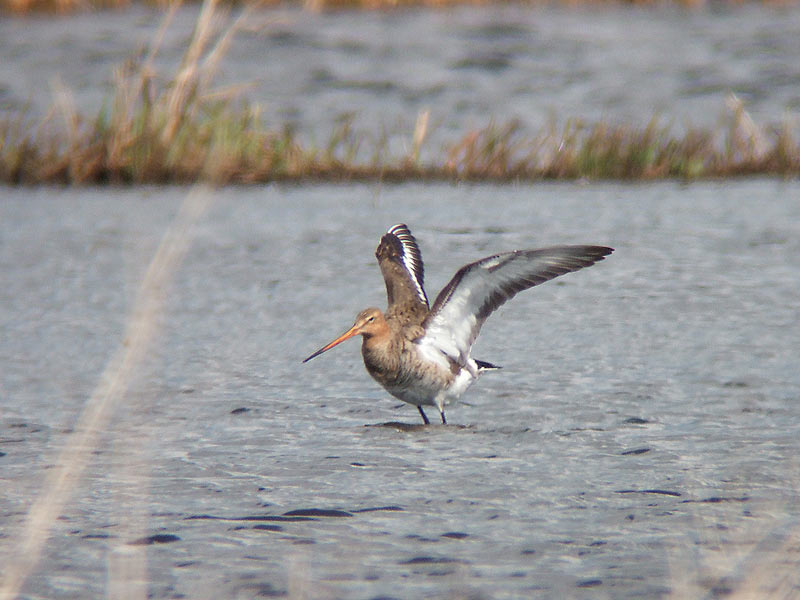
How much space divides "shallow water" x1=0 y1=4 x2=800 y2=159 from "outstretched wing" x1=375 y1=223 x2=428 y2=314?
31.8 feet

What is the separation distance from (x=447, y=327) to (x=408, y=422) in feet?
1.73

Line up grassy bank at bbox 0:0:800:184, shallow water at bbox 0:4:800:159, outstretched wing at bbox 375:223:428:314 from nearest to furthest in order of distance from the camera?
outstretched wing at bbox 375:223:428:314, grassy bank at bbox 0:0:800:184, shallow water at bbox 0:4:800:159

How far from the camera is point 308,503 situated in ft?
15.8

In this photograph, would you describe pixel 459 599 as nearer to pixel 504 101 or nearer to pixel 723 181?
pixel 723 181

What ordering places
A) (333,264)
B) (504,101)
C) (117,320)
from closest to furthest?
1. (117,320)
2. (333,264)
3. (504,101)

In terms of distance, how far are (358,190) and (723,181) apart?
3959mm

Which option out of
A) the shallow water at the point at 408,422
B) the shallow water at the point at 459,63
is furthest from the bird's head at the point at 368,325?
the shallow water at the point at 459,63

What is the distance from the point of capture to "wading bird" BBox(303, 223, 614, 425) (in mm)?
6195

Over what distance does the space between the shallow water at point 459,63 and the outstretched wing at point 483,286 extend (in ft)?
34.3

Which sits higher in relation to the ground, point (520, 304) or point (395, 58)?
point (395, 58)

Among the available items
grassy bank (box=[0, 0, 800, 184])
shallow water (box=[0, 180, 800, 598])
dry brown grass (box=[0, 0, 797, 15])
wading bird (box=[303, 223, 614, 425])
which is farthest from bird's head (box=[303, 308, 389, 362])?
dry brown grass (box=[0, 0, 797, 15])

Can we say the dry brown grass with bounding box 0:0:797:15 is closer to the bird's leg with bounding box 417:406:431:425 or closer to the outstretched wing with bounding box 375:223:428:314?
the outstretched wing with bounding box 375:223:428:314

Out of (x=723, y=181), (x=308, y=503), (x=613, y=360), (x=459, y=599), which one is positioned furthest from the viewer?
(x=723, y=181)

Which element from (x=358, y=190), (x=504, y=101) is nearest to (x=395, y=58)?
(x=504, y=101)
